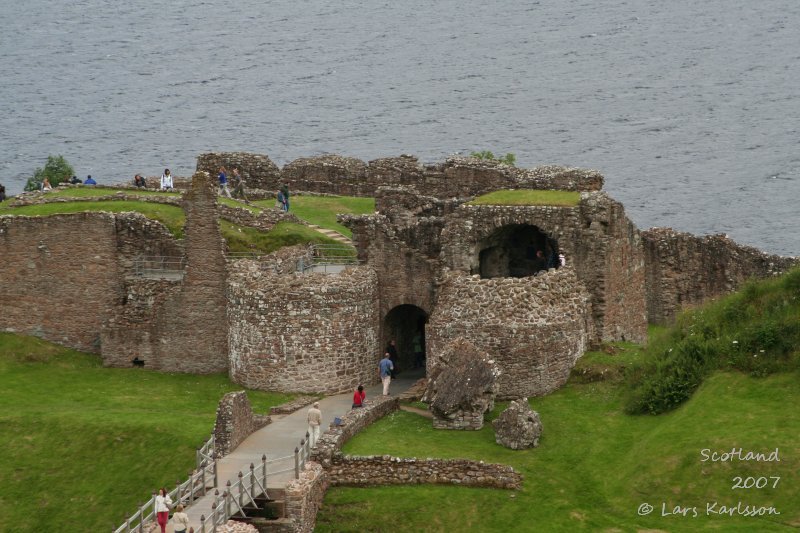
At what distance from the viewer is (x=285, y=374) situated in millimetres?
66188

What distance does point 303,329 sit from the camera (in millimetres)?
65812

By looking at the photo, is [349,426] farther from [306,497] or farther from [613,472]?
[613,472]

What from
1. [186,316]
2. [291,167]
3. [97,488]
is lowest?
[97,488]

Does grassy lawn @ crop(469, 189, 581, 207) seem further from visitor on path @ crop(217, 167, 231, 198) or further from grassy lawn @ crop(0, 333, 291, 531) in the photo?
visitor on path @ crop(217, 167, 231, 198)

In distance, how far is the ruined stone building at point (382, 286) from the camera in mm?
62562

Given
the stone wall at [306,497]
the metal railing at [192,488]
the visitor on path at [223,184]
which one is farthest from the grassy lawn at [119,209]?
the stone wall at [306,497]

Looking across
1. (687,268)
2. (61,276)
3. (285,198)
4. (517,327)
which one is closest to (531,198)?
(517,327)

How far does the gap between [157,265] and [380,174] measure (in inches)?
714

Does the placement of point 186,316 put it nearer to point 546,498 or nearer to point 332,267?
point 332,267

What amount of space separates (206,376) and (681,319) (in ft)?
66.1

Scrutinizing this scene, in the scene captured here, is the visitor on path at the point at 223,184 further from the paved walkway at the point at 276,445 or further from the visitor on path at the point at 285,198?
the paved walkway at the point at 276,445

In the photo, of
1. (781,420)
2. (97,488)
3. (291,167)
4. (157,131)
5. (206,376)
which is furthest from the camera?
(157,131)

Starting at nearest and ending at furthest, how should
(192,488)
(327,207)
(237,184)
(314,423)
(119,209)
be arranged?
(192,488) → (314,423) → (119,209) → (327,207) → (237,184)

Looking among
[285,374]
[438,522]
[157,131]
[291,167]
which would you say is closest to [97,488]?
[285,374]
